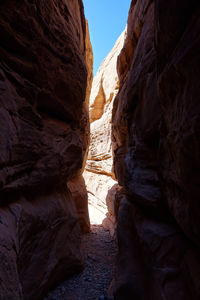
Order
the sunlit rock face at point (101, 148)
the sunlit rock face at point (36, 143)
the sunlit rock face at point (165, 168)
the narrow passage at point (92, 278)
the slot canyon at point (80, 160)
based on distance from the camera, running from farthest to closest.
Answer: the sunlit rock face at point (101, 148) < the narrow passage at point (92, 278) < the sunlit rock face at point (36, 143) < the slot canyon at point (80, 160) < the sunlit rock face at point (165, 168)

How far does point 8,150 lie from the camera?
171 centimetres

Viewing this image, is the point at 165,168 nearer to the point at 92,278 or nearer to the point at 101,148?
the point at 92,278

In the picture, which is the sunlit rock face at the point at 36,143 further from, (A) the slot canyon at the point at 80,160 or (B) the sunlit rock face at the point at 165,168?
(B) the sunlit rock face at the point at 165,168

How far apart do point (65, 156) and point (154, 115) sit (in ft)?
6.60

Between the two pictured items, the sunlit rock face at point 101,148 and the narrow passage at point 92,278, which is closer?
the narrow passage at point 92,278

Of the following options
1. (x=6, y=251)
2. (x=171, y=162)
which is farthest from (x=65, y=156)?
(x=171, y=162)

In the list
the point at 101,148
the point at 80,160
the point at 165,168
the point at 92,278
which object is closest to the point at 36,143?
the point at 80,160

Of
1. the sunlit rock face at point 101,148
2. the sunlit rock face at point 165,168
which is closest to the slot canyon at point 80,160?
the sunlit rock face at point 165,168

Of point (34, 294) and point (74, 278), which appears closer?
point (34, 294)

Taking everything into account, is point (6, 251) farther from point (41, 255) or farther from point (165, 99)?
point (165, 99)

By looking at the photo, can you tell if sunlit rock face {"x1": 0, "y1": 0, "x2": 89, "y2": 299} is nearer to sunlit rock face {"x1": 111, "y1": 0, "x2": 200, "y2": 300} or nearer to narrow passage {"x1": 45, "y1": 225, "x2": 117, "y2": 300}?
narrow passage {"x1": 45, "y1": 225, "x2": 117, "y2": 300}

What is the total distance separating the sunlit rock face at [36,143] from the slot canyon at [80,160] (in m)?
0.02

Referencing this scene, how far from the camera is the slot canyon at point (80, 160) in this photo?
1218 mm

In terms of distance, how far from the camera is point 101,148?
36.3ft
